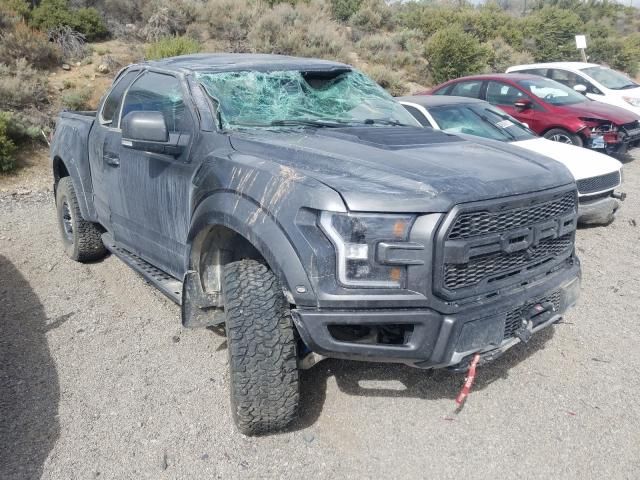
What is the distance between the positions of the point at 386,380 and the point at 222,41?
1596cm

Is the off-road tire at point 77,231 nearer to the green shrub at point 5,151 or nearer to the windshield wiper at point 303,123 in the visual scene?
the windshield wiper at point 303,123

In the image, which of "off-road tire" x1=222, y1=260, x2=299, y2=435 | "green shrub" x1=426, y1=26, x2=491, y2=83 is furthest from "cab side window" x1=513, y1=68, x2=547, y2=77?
"off-road tire" x1=222, y1=260, x2=299, y2=435

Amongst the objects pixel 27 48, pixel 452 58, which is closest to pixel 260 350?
pixel 27 48

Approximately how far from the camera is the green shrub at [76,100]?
11.4 meters

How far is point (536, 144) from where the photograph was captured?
6926 millimetres

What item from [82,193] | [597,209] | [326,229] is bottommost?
[597,209]

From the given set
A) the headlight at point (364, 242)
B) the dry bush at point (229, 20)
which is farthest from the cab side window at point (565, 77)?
the headlight at point (364, 242)

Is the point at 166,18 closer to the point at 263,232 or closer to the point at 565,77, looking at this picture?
the point at 565,77

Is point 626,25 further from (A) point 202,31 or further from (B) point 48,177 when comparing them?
(B) point 48,177

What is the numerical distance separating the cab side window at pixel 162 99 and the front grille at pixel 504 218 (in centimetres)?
180

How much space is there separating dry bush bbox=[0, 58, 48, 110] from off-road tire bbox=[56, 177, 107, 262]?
6.45m

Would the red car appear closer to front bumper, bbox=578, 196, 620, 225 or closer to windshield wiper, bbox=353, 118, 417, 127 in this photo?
front bumper, bbox=578, 196, 620, 225

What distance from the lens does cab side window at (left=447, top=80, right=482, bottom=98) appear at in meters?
10.1

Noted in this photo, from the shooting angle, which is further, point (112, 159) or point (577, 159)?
point (577, 159)
